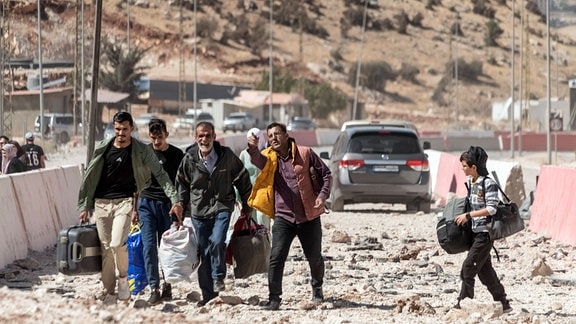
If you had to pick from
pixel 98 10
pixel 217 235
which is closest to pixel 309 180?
pixel 217 235

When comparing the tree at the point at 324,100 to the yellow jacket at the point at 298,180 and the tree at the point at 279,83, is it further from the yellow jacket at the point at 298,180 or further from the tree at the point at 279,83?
the yellow jacket at the point at 298,180

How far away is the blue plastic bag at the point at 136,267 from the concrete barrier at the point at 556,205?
24.6 ft

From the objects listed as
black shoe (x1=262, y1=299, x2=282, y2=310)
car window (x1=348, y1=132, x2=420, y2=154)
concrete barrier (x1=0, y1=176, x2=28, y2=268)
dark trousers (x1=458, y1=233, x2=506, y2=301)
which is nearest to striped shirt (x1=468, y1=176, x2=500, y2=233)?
dark trousers (x1=458, y1=233, x2=506, y2=301)

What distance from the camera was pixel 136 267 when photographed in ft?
40.6

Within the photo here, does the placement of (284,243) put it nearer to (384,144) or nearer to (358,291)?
(358,291)

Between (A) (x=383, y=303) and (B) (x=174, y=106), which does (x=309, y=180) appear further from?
(B) (x=174, y=106)

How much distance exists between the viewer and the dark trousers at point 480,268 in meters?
11.4

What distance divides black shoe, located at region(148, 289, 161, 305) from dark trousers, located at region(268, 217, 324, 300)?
105 centimetres

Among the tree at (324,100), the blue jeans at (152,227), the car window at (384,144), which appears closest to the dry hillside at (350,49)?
the tree at (324,100)

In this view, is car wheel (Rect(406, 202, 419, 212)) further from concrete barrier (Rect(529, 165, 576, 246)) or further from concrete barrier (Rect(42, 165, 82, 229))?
concrete barrier (Rect(42, 165, 82, 229))

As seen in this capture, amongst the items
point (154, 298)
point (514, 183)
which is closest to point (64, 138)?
point (514, 183)

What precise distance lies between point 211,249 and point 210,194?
47 centimetres

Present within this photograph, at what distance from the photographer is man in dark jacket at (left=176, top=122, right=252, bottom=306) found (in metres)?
11.8

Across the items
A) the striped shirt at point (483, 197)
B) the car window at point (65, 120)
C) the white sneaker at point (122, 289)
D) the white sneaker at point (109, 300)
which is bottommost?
the white sneaker at point (109, 300)
